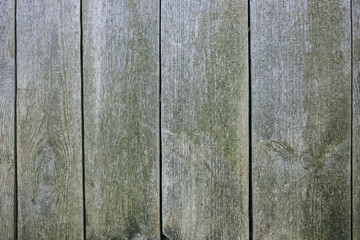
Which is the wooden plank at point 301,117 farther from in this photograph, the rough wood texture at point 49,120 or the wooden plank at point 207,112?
the rough wood texture at point 49,120

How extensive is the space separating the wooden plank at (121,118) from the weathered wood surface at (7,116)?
0.28m

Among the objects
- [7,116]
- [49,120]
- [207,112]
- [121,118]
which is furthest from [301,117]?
[7,116]

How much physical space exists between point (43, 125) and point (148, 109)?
39 centimetres

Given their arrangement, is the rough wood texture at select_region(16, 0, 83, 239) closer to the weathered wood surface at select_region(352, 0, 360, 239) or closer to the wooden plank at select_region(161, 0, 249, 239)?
the wooden plank at select_region(161, 0, 249, 239)

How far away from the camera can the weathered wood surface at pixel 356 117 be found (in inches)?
37.0

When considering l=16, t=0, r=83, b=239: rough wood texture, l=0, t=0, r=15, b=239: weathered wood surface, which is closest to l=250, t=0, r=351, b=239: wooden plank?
l=16, t=0, r=83, b=239: rough wood texture

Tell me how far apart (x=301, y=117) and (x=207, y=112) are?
0.32m

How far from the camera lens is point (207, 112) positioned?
967 millimetres

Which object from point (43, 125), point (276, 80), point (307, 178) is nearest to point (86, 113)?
point (43, 125)

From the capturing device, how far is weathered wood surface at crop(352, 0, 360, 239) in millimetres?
940

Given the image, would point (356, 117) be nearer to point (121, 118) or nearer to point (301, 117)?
point (301, 117)

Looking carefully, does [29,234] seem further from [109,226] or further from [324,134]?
[324,134]

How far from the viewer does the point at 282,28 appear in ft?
3.13

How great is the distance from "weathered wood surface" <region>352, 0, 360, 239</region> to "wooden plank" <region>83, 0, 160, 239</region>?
670 millimetres
